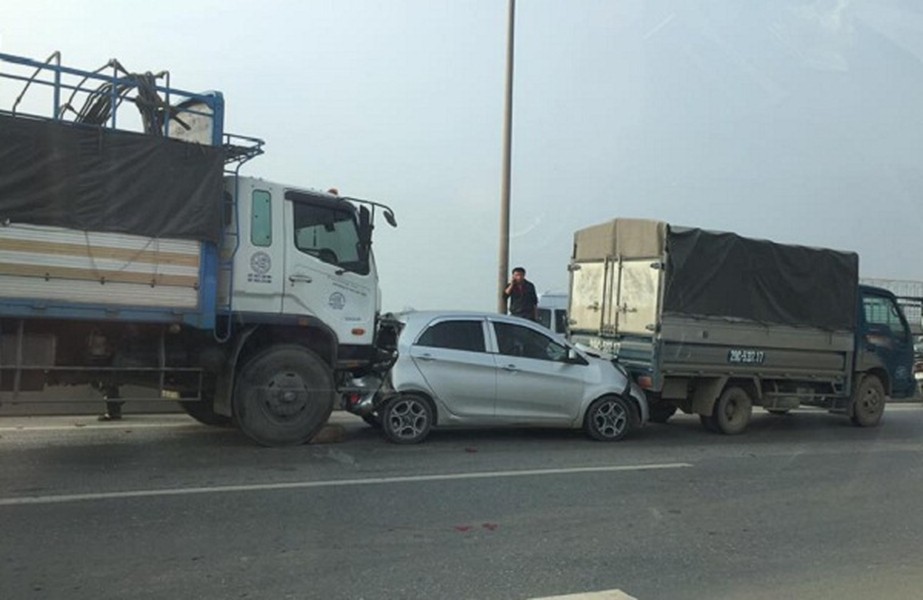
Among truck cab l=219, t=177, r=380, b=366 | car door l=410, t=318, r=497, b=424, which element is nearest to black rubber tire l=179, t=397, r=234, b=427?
truck cab l=219, t=177, r=380, b=366

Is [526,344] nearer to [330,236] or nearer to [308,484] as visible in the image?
[330,236]

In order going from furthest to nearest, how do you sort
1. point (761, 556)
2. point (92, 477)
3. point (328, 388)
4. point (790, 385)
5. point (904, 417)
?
point (904, 417)
point (790, 385)
point (328, 388)
point (92, 477)
point (761, 556)

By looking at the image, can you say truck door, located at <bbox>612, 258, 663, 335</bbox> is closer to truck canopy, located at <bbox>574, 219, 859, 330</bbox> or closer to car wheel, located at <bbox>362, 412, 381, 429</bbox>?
truck canopy, located at <bbox>574, 219, 859, 330</bbox>

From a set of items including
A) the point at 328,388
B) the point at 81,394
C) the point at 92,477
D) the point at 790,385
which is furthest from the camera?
the point at 790,385

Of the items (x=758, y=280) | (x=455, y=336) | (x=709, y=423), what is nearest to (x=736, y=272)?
(x=758, y=280)

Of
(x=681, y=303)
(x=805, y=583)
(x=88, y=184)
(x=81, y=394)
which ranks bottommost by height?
(x=805, y=583)

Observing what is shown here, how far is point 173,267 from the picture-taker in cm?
789

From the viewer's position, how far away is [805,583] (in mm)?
4945

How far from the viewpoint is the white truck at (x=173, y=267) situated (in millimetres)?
7254

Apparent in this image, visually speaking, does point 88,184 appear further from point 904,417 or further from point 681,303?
point 904,417

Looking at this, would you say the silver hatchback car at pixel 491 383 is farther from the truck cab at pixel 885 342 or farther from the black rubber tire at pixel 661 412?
the truck cab at pixel 885 342

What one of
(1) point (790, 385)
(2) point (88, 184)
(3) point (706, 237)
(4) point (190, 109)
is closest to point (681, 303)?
(3) point (706, 237)

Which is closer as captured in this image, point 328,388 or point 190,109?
point 190,109

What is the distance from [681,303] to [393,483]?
200 inches
